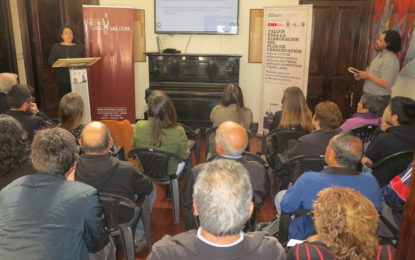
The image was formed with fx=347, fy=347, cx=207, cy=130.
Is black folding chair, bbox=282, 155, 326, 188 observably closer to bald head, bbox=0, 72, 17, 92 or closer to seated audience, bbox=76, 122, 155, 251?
seated audience, bbox=76, 122, 155, 251

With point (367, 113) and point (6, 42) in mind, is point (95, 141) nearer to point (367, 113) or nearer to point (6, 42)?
point (367, 113)

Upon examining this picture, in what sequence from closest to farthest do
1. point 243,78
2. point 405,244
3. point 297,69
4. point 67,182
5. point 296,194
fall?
1. point 405,244
2. point 67,182
3. point 296,194
4. point 297,69
5. point 243,78

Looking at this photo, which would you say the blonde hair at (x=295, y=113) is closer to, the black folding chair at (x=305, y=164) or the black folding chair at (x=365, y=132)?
the black folding chair at (x=365, y=132)

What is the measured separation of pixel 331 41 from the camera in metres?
6.13

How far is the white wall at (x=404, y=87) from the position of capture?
171 inches

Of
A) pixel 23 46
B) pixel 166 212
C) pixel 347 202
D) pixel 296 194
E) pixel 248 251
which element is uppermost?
pixel 23 46

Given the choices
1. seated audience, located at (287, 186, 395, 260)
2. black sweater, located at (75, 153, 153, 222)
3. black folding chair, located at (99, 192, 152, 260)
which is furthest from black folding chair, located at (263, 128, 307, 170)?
seated audience, located at (287, 186, 395, 260)

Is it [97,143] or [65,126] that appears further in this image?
[65,126]

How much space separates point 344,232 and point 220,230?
47 cm

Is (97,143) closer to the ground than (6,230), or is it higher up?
higher up

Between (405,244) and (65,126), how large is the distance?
2.99 m

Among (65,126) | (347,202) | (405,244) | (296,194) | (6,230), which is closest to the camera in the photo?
(405,244)

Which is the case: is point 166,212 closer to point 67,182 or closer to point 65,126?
point 65,126

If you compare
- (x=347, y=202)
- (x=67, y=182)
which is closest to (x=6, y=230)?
(x=67, y=182)
